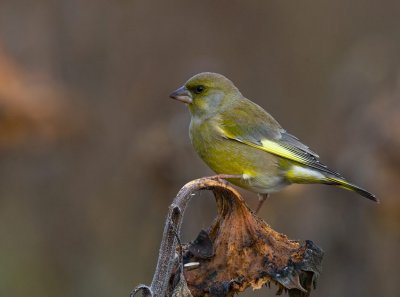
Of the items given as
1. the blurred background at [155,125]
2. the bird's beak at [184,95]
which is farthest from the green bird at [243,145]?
the blurred background at [155,125]

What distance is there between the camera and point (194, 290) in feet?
13.4

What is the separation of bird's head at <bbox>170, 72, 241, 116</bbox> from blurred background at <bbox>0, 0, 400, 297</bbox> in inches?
56.1

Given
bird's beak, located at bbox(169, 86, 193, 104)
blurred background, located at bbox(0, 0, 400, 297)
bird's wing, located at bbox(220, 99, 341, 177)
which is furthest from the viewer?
blurred background, located at bbox(0, 0, 400, 297)

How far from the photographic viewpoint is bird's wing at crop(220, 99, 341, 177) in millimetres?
5977

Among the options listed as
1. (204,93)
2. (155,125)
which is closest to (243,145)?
(204,93)

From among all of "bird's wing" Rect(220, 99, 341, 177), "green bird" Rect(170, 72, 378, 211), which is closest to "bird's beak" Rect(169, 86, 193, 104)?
"green bird" Rect(170, 72, 378, 211)

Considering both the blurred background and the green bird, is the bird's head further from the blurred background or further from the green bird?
the blurred background

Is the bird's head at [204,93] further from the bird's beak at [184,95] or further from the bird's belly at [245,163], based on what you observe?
the bird's belly at [245,163]

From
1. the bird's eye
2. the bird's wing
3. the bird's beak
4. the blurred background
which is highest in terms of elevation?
the bird's eye

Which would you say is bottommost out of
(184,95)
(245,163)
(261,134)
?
(245,163)

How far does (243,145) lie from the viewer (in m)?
5.98

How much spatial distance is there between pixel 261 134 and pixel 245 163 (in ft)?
1.33

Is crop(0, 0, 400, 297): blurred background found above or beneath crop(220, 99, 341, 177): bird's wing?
beneath

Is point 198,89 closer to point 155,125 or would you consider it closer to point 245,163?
point 245,163
